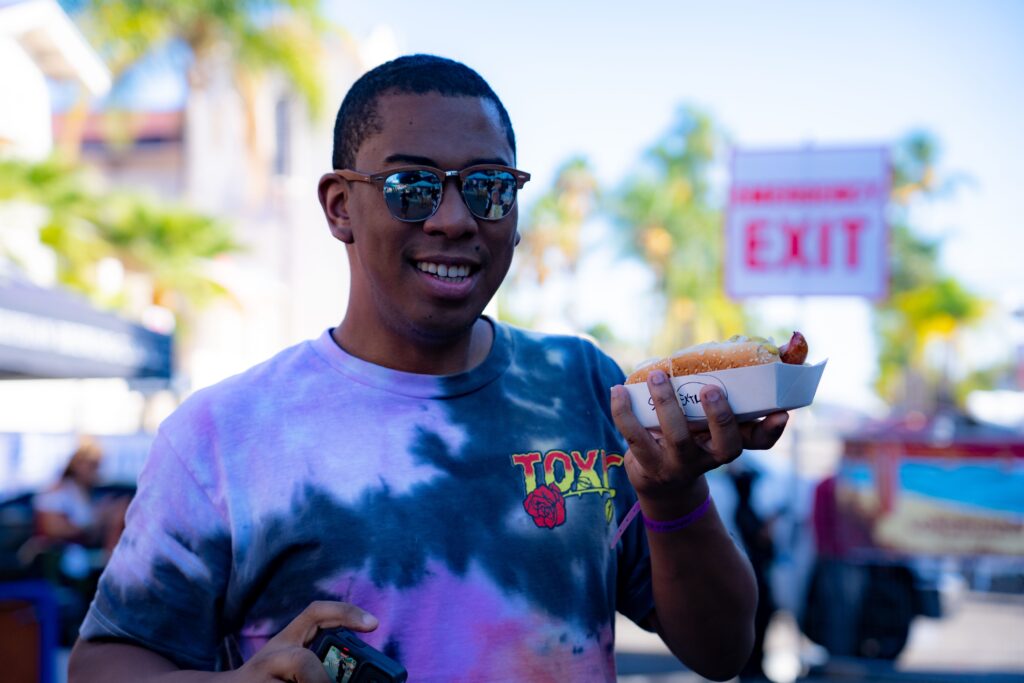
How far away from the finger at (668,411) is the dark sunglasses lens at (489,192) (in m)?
0.46

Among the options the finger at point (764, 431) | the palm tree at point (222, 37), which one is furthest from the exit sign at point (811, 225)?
the palm tree at point (222, 37)

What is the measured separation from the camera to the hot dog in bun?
1.76 m

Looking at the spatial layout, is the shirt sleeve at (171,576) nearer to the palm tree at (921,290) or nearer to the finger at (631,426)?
the finger at (631,426)

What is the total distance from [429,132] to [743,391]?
2.31ft

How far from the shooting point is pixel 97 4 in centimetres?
2069

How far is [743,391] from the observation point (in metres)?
1.67

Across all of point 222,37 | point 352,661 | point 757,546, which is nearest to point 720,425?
point 352,661

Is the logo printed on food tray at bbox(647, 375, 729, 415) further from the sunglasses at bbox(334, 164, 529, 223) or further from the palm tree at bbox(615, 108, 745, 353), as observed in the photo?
the palm tree at bbox(615, 108, 745, 353)

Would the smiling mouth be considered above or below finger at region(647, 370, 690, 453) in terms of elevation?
above

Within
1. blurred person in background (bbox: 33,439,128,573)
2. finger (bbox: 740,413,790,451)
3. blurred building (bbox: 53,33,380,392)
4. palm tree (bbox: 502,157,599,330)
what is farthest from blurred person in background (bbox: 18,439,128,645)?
palm tree (bbox: 502,157,599,330)

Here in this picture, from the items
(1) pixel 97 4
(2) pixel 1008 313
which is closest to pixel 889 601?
(2) pixel 1008 313

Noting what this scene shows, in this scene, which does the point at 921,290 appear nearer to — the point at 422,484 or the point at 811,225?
the point at 811,225

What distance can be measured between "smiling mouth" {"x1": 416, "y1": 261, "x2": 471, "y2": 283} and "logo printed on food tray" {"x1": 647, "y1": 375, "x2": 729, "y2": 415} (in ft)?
1.34

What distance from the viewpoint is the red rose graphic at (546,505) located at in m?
1.82
